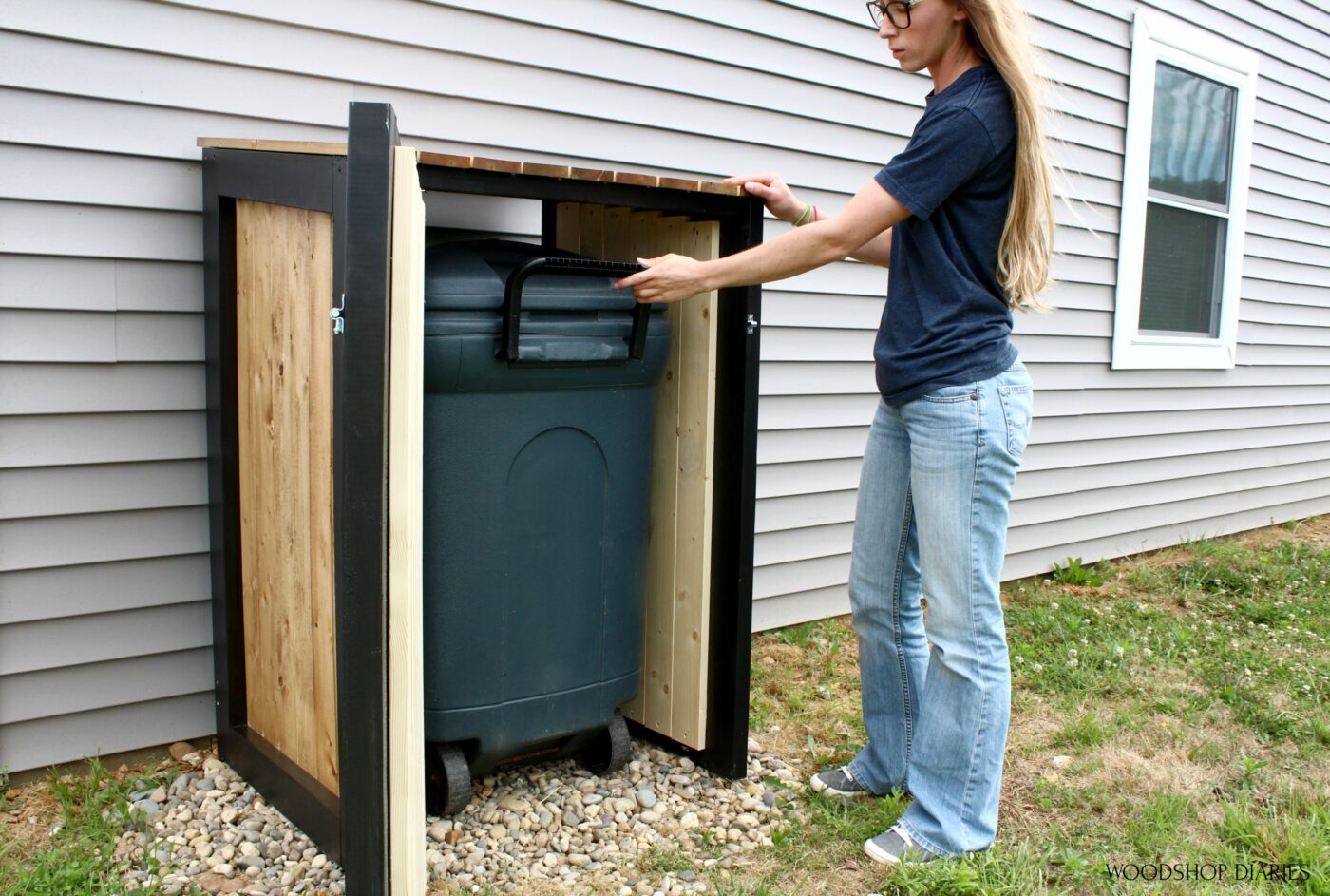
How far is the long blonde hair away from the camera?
2199 millimetres

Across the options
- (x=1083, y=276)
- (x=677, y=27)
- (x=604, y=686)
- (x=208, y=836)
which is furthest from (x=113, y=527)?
(x=1083, y=276)

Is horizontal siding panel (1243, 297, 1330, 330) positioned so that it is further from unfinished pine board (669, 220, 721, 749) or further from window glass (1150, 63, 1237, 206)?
unfinished pine board (669, 220, 721, 749)

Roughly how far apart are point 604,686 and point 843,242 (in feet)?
3.80

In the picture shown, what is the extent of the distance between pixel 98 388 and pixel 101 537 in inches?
13.5

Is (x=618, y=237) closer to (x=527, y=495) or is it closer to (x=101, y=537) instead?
(x=527, y=495)

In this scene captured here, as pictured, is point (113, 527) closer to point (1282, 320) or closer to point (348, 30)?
point (348, 30)

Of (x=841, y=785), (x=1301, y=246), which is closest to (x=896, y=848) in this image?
(x=841, y=785)

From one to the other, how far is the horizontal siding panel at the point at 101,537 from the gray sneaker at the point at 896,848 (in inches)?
66.8

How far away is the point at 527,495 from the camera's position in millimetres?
2469

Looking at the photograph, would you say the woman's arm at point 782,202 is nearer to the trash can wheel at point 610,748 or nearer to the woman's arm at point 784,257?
the woman's arm at point 784,257

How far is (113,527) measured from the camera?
2646 millimetres

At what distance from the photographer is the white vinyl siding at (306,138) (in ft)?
8.21

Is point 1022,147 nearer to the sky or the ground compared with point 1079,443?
nearer to the sky

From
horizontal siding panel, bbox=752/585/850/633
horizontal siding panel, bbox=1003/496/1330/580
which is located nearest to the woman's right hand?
horizontal siding panel, bbox=752/585/850/633
